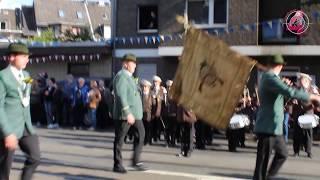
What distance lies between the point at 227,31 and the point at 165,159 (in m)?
11.7

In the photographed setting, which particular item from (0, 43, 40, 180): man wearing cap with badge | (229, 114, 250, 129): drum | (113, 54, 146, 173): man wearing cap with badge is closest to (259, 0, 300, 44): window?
(229, 114, 250, 129): drum

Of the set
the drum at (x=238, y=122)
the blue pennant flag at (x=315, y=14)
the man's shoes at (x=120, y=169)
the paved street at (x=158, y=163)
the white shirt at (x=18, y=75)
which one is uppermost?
the blue pennant flag at (x=315, y=14)

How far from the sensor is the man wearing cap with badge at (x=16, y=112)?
762 centimetres

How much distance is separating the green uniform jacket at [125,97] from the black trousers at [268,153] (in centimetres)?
Answer: 264

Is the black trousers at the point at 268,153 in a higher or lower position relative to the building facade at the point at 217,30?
lower

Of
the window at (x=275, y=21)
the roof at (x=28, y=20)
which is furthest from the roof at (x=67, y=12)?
the window at (x=275, y=21)

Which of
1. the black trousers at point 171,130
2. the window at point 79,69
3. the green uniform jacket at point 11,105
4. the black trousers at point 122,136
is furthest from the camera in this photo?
the window at point 79,69

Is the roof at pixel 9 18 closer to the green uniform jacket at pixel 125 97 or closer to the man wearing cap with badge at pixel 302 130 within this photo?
the man wearing cap with badge at pixel 302 130

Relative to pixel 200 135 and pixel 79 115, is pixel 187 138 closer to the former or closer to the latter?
pixel 200 135

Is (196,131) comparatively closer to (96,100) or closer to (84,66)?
(96,100)

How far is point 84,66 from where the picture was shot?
29.4 metres

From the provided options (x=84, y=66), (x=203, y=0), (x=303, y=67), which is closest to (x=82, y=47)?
(x=84, y=66)

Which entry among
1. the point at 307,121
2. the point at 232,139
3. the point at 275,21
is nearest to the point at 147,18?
the point at 275,21

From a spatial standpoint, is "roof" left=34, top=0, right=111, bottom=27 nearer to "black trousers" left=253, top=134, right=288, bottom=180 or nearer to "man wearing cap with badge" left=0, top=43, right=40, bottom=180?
"black trousers" left=253, top=134, right=288, bottom=180
